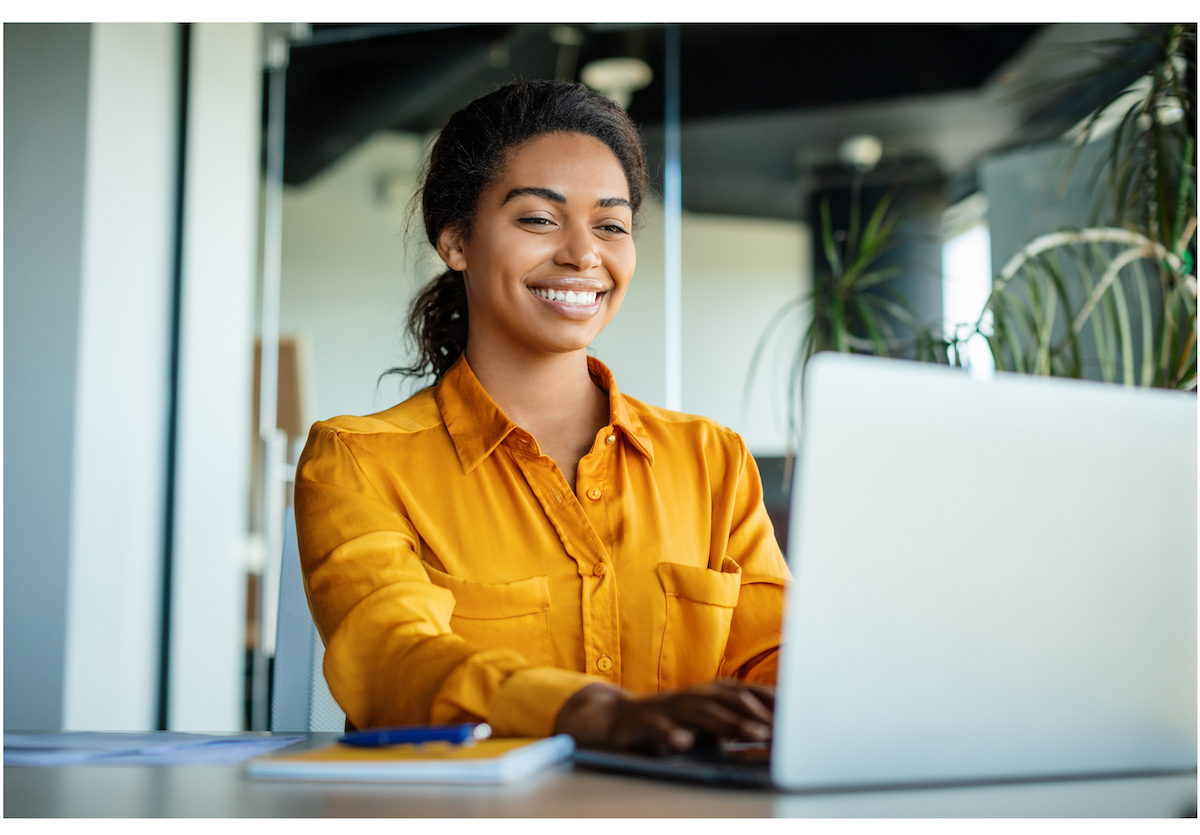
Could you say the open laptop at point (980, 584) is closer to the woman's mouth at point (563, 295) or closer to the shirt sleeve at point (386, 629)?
the shirt sleeve at point (386, 629)

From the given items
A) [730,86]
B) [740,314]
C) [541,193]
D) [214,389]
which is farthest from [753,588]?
[730,86]

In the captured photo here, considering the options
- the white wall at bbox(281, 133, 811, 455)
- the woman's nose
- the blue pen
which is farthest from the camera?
the white wall at bbox(281, 133, 811, 455)

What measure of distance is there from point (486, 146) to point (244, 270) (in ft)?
6.57

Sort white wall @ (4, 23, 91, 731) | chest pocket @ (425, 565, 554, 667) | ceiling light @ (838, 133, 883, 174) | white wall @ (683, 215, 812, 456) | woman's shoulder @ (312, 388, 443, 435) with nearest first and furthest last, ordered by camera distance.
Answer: chest pocket @ (425, 565, 554, 667), woman's shoulder @ (312, 388, 443, 435), white wall @ (4, 23, 91, 731), white wall @ (683, 215, 812, 456), ceiling light @ (838, 133, 883, 174)

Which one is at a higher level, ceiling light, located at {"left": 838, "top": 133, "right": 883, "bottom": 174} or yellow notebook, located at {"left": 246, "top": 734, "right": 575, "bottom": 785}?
ceiling light, located at {"left": 838, "top": 133, "right": 883, "bottom": 174}

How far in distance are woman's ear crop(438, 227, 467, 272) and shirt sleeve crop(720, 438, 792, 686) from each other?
0.55 m

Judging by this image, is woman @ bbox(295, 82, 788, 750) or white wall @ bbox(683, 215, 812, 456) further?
white wall @ bbox(683, 215, 812, 456)

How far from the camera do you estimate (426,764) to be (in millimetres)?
819

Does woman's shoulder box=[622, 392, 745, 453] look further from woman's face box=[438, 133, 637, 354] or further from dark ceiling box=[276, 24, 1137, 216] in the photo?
dark ceiling box=[276, 24, 1137, 216]

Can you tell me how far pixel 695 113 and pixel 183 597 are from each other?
13.8 ft

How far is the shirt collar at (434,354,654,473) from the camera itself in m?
1.59

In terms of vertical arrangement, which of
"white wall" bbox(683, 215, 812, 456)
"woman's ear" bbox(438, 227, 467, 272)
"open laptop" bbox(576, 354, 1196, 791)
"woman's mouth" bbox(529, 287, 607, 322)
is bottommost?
"open laptop" bbox(576, 354, 1196, 791)

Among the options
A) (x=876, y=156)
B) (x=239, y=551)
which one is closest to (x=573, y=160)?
(x=239, y=551)

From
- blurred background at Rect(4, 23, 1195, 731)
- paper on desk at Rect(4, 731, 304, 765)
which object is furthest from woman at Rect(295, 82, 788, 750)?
blurred background at Rect(4, 23, 1195, 731)
